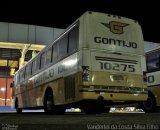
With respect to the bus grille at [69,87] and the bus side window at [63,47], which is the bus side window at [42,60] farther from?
the bus grille at [69,87]

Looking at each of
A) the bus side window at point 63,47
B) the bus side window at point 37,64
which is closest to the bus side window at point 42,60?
the bus side window at point 37,64

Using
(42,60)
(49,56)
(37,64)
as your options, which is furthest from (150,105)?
(37,64)

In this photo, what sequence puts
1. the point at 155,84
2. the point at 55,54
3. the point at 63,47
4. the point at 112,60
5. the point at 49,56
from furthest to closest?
the point at 155,84 → the point at 49,56 → the point at 55,54 → the point at 63,47 → the point at 112,60

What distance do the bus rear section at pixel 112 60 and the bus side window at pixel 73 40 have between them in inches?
17.2

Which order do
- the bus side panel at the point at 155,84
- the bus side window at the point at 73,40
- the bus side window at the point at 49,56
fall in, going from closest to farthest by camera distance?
the bus side window at the point at 73,40
the bus side window at the point at 49,56
the bus side panel at the point at 155,84

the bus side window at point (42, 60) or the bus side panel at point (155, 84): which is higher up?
the bus side window at point (42, 60)

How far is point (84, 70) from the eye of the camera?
346 inches

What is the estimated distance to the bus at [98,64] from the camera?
891 centimetres

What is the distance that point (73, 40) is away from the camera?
9.71 m

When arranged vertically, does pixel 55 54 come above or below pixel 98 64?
above

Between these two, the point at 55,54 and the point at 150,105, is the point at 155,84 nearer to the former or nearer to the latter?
the point at 150,105

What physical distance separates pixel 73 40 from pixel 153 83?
16.6ft

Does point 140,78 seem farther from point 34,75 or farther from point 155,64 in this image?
point 34,75

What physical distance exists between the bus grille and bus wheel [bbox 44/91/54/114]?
147 centimetres
